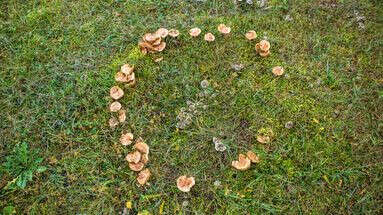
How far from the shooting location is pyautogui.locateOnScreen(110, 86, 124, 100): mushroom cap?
4.15m

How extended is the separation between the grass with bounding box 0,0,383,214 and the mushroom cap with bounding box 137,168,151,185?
0.24ft

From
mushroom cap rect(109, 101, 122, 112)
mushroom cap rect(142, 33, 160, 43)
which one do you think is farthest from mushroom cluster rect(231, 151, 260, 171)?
mushroom cap rect(142, 33, 160, 43)

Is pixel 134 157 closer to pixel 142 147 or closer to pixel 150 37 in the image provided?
pixel 142 147

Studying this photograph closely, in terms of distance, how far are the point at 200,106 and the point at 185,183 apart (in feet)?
3.04

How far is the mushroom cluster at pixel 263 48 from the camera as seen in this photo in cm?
440

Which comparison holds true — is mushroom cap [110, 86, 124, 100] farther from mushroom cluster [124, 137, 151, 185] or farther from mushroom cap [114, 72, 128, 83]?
mushroom cluster [124, 137, 151, 185]

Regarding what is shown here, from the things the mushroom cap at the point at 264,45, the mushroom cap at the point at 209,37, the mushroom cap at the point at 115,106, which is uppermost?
the mushroom cap at the point at 209,37

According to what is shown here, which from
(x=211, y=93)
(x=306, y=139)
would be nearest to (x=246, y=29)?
(x=211, y=93)

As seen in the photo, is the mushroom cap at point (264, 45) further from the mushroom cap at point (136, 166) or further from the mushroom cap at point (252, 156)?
the mushroom cap at point (136, 166)

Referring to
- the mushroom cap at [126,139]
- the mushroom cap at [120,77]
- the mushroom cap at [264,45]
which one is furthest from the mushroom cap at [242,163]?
the mushroom cap at [120,77]

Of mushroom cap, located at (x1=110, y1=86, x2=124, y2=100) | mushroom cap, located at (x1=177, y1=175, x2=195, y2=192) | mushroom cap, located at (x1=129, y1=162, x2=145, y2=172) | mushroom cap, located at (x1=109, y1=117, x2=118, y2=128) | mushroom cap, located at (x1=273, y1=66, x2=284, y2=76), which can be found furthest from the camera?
mushroom cap, located at (x1=273, y1=66, x2=284, y2=76)

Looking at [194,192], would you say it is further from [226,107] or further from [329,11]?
[329,11]

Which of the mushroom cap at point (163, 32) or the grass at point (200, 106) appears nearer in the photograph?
the grass at point (200, 106)

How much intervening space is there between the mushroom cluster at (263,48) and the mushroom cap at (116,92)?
1690 millimetres
